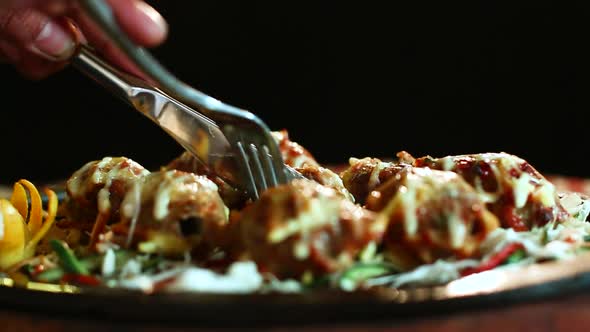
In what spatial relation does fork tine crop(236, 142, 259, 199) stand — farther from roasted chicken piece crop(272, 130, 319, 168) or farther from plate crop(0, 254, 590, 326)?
plate crop(0, 254, 590, 326)

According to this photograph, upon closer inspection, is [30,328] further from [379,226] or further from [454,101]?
[454,101]

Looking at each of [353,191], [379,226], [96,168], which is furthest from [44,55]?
[379,226]

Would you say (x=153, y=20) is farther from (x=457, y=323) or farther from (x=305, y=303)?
(x=457, y=323)

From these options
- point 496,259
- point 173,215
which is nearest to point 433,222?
point 496,259

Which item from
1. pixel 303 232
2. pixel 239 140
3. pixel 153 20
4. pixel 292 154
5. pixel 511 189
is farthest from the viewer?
pixel 292 154

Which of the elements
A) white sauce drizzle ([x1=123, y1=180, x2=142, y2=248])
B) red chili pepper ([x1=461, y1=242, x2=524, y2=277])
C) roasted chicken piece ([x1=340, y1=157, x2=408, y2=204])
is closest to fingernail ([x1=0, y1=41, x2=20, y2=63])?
white sauce drizzle ([x1=123, y1=180, x2=142, y2=248])

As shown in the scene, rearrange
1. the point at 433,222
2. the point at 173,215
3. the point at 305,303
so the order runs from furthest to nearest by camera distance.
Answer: the point at 173,215 → the point at 433,222 → the point at 305,303
